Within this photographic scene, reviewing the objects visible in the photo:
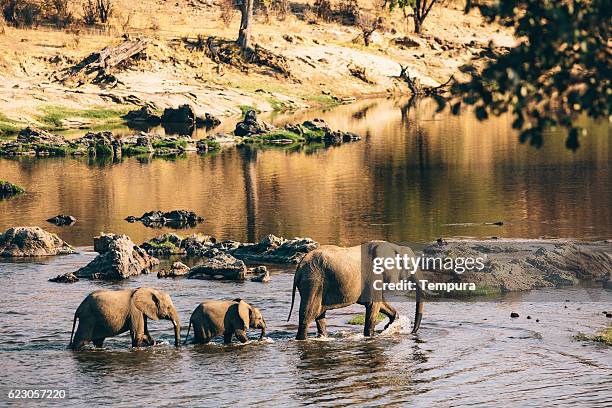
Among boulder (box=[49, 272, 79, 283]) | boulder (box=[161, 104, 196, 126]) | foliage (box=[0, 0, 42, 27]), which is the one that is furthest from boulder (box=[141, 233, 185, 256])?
foliage (box=[0, 0, 42, 27])

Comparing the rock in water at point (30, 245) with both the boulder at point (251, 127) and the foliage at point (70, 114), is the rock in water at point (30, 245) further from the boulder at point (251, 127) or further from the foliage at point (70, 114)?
the foliage at point (70, 114)

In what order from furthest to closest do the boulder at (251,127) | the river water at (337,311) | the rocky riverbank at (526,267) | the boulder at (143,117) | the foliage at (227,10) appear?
the foliage at (227,10) → the boulder at (143,117) → the boulder at (251,127) → the rocky riverbank at (526,267) → the river water at (337,311)

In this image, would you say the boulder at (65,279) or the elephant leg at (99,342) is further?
the boulder at (65,279)

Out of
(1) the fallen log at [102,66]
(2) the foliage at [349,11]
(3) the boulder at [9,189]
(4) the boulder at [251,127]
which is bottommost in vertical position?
(3) the boulder at [9,189]

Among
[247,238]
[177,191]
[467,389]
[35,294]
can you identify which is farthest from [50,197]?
[467,389]

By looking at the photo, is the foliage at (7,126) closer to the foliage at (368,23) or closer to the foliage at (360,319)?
the foliage at (368,23)

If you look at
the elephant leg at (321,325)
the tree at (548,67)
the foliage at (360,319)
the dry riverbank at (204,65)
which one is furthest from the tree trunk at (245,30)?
the tree at (548,67)

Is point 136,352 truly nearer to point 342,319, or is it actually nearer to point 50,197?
point 342,319

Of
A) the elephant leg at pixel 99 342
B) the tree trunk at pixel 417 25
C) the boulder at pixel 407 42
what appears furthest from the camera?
the tree trunk at pixel 417 25

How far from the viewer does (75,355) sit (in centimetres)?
2036

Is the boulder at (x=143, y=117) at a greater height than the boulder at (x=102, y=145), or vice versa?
the boulder at (x=143, y=117)

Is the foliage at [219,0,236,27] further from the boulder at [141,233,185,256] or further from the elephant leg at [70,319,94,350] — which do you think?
the elephant leg at [70,319,94,350]

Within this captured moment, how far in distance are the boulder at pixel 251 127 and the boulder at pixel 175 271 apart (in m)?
36.8

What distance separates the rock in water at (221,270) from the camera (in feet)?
89.1
